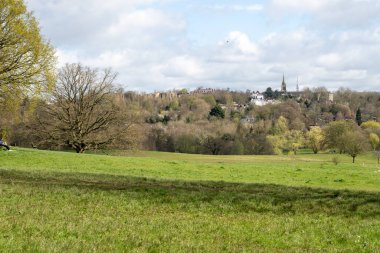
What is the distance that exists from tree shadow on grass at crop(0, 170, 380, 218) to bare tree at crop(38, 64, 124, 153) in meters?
34.5

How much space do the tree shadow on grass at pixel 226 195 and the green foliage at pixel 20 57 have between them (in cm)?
740

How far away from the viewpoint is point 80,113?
60094 mm

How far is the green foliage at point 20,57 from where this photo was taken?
95.7 feet

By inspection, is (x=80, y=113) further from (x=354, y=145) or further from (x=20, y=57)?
(x=354, y=145)

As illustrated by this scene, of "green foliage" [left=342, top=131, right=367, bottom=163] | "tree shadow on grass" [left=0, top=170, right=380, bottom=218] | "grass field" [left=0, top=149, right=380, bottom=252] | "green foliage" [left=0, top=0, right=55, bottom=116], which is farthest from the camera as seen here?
"green foliage" [left=342, top=131, right=367, bottom=163]

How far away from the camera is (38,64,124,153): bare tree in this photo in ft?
194

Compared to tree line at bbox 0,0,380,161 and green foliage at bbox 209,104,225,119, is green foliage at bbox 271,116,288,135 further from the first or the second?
green foliage at bbox 209,104,225,119

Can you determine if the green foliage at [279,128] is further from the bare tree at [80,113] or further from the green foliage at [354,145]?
the bare tree at [80,113]

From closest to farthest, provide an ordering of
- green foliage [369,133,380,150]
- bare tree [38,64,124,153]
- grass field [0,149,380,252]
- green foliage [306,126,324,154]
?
grass field [0,149,380,252]
bare tree [38,64,124,153]
green foliage [369,133,380,150]
green foliage [306,126,324,154]

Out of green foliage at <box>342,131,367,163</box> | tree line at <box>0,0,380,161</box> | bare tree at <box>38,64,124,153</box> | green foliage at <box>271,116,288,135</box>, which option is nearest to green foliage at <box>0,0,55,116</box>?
tree line at <box>0,0,380,161</box>

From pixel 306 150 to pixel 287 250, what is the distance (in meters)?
124

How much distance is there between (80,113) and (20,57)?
101 feet

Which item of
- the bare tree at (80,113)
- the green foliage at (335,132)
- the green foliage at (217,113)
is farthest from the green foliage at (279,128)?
the bare tree at (80,113)

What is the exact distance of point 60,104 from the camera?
60.1 meters
